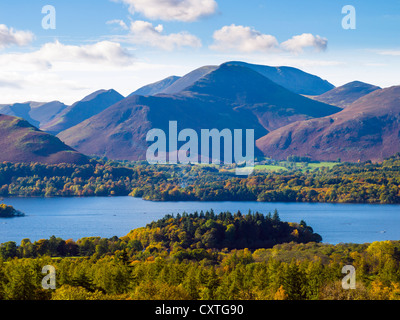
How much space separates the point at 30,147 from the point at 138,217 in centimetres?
9390

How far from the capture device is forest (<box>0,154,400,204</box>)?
121 meters

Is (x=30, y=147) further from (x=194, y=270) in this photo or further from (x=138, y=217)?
(x=194, y=270)

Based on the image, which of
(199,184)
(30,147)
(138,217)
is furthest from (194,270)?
(30,147)

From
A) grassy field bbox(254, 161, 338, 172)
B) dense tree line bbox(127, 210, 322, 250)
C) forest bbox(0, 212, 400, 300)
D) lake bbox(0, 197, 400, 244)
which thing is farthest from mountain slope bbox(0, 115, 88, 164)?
forest bbox(0, 212, 400, 300)

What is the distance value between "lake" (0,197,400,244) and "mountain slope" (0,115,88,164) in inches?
1754

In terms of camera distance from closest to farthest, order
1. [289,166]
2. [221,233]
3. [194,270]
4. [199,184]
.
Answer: [194,270] → [221,233] → [199,184] → [289,166]

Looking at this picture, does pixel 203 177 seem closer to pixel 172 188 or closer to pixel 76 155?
pixel 172 188

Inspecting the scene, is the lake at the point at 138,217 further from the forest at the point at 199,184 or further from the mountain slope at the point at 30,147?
the mountain slope at the point at 30,147

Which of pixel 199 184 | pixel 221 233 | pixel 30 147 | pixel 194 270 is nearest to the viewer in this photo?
pixel 194 270

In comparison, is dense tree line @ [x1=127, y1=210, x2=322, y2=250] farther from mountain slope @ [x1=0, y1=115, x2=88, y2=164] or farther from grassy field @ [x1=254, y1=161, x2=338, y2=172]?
mountain slope @ [x1=0, y1=115, x2=88, y2=164]

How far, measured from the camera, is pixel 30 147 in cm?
17250

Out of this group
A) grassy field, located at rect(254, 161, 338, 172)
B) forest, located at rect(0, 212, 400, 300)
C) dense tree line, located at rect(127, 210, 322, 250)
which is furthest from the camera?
grassy field, located at rect(254, 161, 338, 172)

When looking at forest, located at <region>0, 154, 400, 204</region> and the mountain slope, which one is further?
the mountain slope
